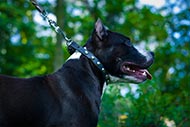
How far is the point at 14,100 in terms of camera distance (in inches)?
208

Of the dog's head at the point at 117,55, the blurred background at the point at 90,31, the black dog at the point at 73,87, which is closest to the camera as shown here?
the black dog at the point at 73,87

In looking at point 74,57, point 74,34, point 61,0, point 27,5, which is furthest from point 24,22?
point 74,57

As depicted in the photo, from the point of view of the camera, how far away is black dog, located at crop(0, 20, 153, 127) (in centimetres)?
528

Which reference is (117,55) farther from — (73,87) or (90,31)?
(90,31)

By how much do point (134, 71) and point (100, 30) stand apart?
2.04 ft

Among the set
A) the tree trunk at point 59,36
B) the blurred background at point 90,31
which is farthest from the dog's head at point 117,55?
the tree trunk at point 59,36

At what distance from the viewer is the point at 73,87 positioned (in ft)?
18.5

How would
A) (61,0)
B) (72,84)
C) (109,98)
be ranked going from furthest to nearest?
(61,0) < (109,98) < (72,84)

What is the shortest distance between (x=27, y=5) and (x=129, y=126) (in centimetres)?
1338

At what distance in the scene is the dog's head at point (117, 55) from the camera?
232 inches

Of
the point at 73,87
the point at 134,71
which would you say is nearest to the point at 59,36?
the point at 134,71

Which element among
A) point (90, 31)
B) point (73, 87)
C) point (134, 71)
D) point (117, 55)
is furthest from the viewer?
point (90, 31)

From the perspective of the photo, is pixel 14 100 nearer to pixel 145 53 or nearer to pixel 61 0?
pixel 145 53

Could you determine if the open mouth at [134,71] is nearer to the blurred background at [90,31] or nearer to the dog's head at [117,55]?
the dog's head at [117,55]
